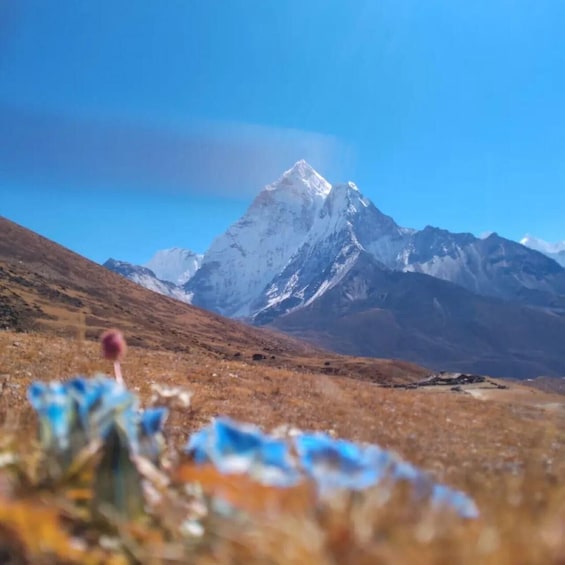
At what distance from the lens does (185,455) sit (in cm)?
202

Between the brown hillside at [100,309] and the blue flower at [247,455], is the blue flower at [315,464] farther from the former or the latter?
the brown hillside at [100,309]

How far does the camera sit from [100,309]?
67938mm

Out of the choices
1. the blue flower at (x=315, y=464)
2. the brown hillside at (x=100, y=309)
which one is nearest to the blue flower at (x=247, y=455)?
the blue flower at (x=315, y=464)

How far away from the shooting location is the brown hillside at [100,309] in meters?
51.6

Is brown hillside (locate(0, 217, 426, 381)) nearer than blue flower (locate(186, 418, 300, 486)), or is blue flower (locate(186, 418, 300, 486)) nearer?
blue flower (locate(186, 418, 300, 486))

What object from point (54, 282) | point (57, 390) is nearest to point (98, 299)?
point (54, 282)

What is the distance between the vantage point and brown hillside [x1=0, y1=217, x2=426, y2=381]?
51.6 metres

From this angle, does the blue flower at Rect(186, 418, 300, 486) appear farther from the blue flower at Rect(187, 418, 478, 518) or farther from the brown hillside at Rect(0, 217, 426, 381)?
the brown hillside at Rect(0, 217, 426, 381)

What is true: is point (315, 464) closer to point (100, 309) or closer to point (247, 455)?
point (247, 455)

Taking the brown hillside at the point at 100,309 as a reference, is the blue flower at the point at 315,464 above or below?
below

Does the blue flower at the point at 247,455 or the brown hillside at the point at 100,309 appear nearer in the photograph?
the blue flower at the point at 247,455

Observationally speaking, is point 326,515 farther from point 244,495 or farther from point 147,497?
point 147,497

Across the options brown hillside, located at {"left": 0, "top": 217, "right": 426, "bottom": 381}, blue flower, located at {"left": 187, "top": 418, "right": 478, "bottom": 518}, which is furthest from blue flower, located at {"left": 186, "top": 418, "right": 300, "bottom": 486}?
brown hillside, located at {"left": 0, "top": 217, "right": 426, "bottom": 381}

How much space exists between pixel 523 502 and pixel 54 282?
258 feet
